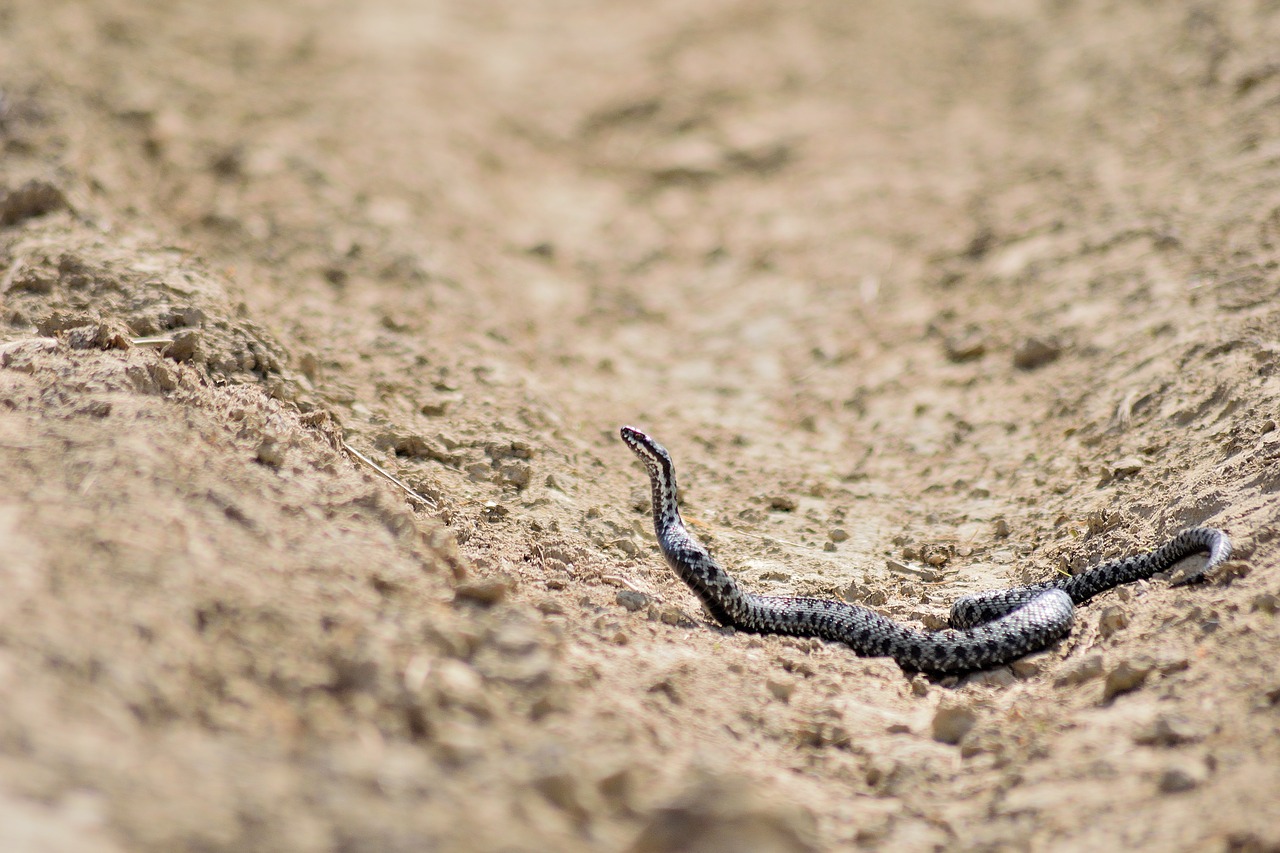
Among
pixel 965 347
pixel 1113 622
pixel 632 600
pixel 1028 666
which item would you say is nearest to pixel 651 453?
pixel 632 600

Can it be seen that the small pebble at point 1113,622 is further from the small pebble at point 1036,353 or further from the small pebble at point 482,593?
the small pebble at point 1036,353

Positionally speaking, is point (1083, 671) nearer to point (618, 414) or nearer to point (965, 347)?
point (618, 414)

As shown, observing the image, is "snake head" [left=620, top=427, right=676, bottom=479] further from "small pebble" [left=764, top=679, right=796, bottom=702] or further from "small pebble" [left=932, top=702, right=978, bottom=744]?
"small pebble" [left=932, top=702, right=978, bottom=744]

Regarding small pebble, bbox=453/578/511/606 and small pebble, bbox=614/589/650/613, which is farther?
small pebble, bbox=614/589/650/613

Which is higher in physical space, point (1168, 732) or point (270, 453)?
point (1168, 732)

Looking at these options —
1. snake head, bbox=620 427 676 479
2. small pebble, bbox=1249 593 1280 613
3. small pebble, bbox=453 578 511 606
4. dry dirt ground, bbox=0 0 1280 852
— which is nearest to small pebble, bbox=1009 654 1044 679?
dry dirt ground, bbox=0 0 1280 852
